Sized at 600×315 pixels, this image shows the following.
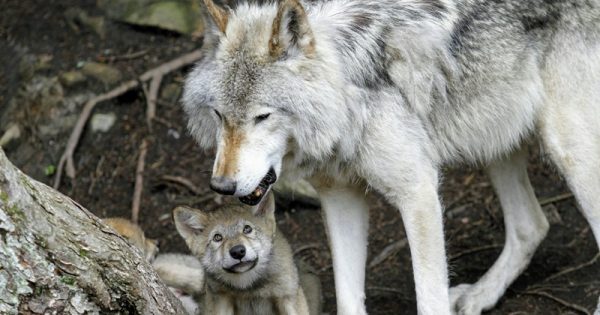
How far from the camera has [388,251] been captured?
7309 mm

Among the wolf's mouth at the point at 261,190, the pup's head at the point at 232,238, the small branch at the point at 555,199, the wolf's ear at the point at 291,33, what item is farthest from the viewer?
the small branch at the point at 555,199

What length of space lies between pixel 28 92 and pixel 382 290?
4165 millimetres

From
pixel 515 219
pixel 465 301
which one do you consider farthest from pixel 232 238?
pixel 515 219

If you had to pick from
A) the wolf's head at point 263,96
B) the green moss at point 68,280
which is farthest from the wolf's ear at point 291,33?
the green moss at point 68,280

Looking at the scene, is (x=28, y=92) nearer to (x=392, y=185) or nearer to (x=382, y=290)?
(x=382, y=290)

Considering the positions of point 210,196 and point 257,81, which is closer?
point 257,81

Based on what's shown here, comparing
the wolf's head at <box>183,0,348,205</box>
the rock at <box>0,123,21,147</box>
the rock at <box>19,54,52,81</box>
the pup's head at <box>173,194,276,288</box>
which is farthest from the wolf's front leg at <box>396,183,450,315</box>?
the rock at <box>19,54,52,81</box>

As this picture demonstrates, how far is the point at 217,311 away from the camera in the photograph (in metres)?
5.19

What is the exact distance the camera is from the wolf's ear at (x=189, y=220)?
532cm

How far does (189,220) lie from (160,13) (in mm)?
4540

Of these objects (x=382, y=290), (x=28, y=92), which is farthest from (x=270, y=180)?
(x=28, y=92)

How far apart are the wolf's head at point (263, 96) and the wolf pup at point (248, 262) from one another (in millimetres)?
340

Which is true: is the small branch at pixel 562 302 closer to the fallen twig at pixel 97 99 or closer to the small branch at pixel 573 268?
the small branch at pixel 573 268

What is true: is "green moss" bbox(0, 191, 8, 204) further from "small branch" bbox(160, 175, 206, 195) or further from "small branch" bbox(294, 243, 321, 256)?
"small branch" bbox(160, 175, 206, 195)
